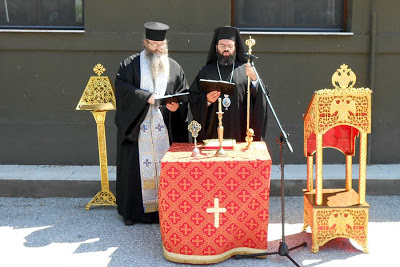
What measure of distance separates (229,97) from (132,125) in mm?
1035

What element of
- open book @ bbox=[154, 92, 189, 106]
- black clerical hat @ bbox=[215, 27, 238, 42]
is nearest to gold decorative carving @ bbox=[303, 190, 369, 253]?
open book @ bbox=[154, 92, 189, 106]

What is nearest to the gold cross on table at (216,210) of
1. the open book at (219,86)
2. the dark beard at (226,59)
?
the open book at (219,86)

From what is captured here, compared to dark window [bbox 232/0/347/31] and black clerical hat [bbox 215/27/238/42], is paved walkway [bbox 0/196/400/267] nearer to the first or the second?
black clerical hat [bbox 215/27/238/42]

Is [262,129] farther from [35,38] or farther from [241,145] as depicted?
[35,38]

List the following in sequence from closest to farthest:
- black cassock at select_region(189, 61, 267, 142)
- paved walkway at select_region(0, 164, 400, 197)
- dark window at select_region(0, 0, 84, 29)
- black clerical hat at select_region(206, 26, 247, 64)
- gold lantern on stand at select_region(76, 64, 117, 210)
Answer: black clerical hat at select_region(206, 26, 247, 64)
black cassock at select_region(189, 61, 267, 142)
gold lantern on stand at select_region(76, 64, 117, 210)
paved walkway at select_region(0, 164, 400, 197)
dark window at select_region(0, 0, 84, 29)

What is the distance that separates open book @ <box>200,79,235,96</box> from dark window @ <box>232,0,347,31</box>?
2.76 m

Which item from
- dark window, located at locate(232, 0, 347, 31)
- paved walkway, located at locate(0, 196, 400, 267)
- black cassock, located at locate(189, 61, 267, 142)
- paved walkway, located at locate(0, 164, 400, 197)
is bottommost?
paved walkway, located at locate(0, 196, 400, 267)

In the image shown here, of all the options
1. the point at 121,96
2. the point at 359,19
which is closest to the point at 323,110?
the point at 121,96

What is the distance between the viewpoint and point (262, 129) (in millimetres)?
5246

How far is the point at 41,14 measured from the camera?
287 inches

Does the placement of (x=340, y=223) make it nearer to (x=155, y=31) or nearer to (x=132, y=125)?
(x=132, y=125)

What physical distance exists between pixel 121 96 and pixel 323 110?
2070mm

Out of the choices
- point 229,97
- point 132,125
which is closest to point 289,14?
point 229,97

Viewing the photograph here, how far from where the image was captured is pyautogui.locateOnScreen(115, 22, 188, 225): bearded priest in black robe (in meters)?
5.30
